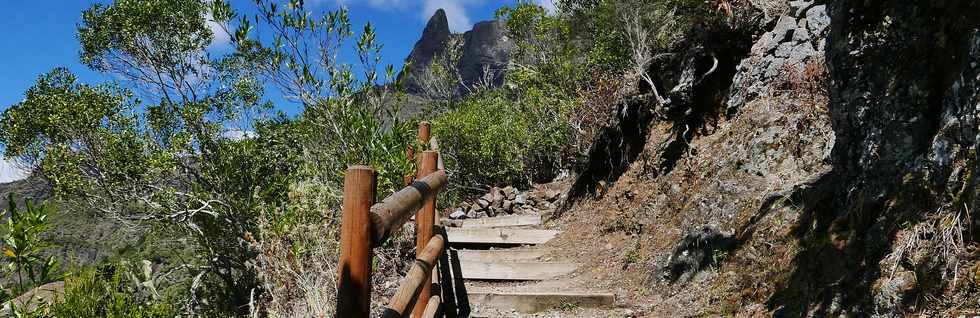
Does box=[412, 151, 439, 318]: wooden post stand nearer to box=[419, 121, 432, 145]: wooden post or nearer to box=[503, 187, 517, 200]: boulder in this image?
box=[419, 121, 432, 145]: wooden post

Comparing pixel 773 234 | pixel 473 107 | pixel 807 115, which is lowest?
pixel 773 234

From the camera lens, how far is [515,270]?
702 centimetres

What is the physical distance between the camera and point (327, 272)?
17.3ft

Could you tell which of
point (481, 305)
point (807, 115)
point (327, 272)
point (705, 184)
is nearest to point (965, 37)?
point (807, 115)

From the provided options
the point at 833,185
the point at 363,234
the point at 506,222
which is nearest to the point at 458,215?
the point at 506,222

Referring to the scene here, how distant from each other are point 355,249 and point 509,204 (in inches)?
441

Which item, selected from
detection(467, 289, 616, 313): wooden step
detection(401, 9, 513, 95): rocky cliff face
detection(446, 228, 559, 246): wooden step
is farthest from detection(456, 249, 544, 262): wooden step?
detection(401, 9, 513, 95): rocky cliff face

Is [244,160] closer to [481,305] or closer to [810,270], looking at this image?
[481,305]

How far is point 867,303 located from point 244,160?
38.6 feet

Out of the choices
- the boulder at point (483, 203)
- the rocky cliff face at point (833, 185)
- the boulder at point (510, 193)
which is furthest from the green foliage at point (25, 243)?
the boulder at point (510, 193)

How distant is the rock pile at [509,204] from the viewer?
41.8ft

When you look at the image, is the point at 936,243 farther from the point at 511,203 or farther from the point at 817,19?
the point at 511,203

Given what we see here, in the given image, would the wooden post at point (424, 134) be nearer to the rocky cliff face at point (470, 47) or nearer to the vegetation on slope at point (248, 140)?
the vegetation on slope at point (248, 140)

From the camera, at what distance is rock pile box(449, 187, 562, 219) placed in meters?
12.7
